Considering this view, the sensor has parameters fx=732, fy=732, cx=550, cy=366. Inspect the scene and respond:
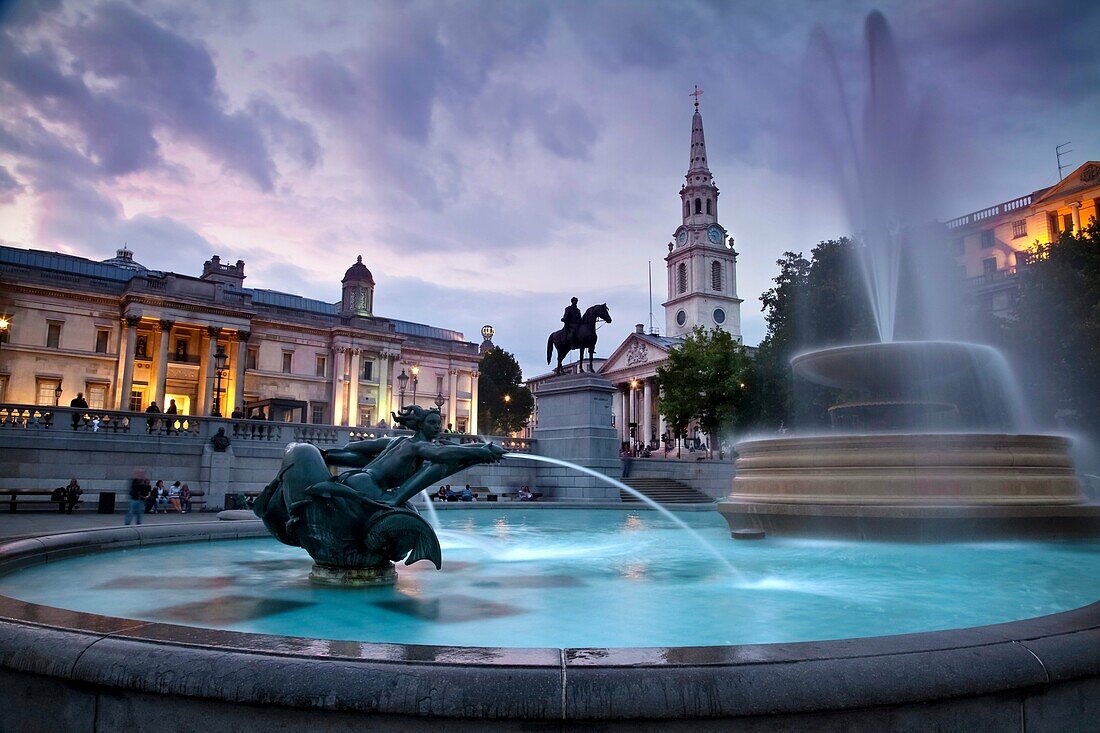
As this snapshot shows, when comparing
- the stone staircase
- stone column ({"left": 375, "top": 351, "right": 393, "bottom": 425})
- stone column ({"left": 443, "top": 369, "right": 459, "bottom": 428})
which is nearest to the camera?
the stone staircase

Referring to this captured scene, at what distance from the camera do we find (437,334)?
85.8 m

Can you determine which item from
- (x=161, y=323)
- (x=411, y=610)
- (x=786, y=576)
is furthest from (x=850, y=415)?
(x=161, y=323)

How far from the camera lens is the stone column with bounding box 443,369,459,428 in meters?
74.7

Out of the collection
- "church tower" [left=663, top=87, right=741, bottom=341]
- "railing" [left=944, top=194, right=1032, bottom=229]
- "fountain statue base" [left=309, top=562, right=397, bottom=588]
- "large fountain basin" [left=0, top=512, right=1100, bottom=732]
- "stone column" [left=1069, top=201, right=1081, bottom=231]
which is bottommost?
"fountain statue base" [left=309, top=562, right=397, bottom=588]

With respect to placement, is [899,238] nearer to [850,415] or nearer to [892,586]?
[850,415]

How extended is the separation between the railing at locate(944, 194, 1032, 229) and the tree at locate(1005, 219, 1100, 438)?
77.3ft

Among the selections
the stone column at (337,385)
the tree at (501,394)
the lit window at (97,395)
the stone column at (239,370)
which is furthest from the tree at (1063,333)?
the lit window at (97,395)

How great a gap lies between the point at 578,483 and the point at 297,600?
22458mm

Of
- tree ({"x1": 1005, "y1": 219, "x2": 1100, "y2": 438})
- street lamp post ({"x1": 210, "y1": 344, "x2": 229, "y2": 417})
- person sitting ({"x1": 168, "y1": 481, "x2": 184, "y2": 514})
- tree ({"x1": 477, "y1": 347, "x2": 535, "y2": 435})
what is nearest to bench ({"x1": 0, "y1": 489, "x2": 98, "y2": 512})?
person sitting ({"x1": 168, "y1": 481, "x2": 184, "y2": 514})

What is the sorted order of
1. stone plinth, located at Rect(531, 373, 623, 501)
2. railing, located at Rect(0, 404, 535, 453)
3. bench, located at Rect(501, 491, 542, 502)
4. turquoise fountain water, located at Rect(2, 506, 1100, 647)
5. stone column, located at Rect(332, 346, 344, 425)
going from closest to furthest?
turquoise fountain water, located at Rect(2, 506, 1100, 647), railing, located at Rect(0, 404, 535, 453), bench, located at Rect(501, 491, 542, 502), stone plinth, located at Rect(531, 373, 623, 501), stone column, located at Rect(332, 346, 344, 425)

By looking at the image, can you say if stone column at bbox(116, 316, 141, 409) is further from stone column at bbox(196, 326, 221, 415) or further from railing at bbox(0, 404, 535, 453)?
railing at bbox(0, 404, 535, 453)

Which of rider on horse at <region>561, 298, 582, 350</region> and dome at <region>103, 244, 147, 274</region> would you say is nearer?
rider on horse at <region>561, 298, 582, 350</region>

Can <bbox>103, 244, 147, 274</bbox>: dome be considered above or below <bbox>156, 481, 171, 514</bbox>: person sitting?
above

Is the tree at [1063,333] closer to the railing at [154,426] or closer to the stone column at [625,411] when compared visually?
the railing at [154,426]
